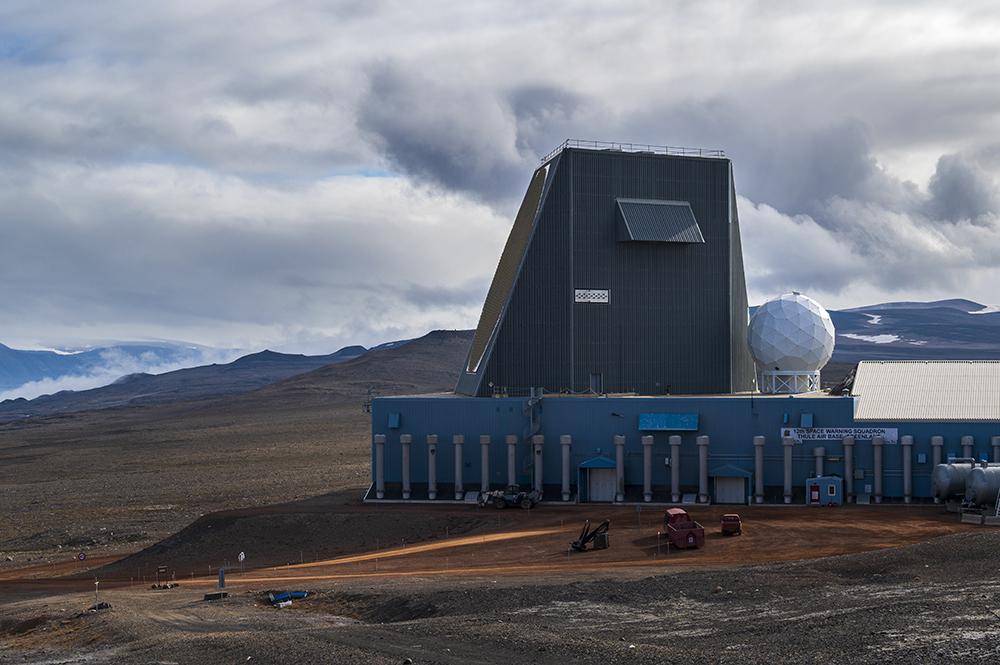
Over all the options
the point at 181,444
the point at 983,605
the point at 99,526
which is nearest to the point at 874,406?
the point at 983,605

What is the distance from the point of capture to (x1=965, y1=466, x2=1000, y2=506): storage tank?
1622 inches

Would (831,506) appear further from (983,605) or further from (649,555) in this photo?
(983,605)

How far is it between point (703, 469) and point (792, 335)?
10.9 m

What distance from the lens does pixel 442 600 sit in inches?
1113

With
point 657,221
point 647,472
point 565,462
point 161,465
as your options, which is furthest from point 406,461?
point 161,465

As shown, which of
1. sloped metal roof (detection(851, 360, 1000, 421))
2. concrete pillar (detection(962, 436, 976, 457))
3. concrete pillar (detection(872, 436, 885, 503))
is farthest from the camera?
sloped metal roof (detection(851, 360, 1000, 421))

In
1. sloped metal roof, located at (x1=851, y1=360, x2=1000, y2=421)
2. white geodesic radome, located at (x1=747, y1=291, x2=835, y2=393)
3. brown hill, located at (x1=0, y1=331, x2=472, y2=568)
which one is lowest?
brown hill, located at (x1=0, y1=331, x2=472, y2=568)

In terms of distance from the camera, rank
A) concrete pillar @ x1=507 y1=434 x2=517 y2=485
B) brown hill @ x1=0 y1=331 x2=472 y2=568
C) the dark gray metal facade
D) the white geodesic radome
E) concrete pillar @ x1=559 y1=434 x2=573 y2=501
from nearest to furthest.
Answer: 1. concrete pillar @ x1=559 y1=434 x2=573 y2=501
2. concrete pillar @ x1=507 y1=434 x2=517 y2=485
3. brown hill @ x1=0 y1=331 x2=472 y2=568
4. the white geodesic radome
5. the dark gray metal facade

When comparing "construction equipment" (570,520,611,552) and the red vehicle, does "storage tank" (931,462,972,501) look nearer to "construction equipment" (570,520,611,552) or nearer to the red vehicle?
the red vehicle

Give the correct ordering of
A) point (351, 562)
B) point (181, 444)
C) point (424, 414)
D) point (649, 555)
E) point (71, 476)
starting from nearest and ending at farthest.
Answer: point (649, 555)
point (351, 562)
point (424, 414)
point (71, 476)
point (181, 444)

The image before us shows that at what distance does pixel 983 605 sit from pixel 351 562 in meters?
25.1

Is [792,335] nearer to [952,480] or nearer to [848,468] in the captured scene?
[848,468]

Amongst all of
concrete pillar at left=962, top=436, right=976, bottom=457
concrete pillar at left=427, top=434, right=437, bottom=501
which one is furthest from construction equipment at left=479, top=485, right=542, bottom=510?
concrete pillar at left=962, top=436, right=976, bottom=457

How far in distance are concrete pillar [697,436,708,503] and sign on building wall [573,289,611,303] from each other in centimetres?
1083
